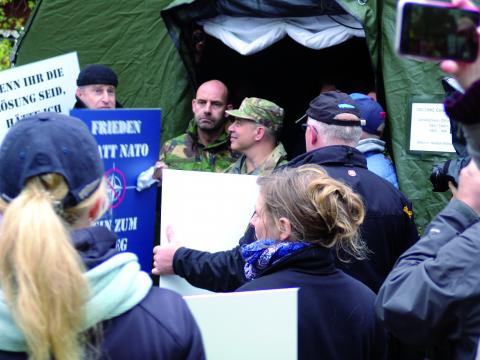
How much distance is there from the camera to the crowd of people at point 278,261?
1558 millimetres

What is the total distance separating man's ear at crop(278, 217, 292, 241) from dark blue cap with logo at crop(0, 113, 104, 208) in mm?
989

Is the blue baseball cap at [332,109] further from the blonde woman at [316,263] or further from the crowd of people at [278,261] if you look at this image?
the blonde woman at [316,263]

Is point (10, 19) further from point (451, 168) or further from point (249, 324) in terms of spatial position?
point (249, 324)

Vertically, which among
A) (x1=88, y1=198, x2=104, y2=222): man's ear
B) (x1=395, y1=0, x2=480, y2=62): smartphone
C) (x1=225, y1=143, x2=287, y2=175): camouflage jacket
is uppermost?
(x1=395, y1=0, x2=480, y2=62): smartphone

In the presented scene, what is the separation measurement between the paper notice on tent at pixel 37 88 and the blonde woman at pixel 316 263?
2748 millimetres

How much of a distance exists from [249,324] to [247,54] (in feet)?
11.5

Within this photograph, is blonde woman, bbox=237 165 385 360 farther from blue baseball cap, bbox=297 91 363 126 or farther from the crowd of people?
blue baseball cap, bbox=297 91 363 126

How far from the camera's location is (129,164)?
4512 millimetres

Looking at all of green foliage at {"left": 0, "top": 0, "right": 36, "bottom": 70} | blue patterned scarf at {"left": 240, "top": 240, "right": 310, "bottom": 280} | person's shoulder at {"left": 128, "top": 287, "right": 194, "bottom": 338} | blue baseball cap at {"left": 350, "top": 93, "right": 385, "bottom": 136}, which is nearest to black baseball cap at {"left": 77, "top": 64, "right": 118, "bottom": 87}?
blue baseball cap at {"left": 350, "top": 93, "right": 385, "bottom": 136}

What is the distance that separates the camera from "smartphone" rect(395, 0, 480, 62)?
131 centimetres

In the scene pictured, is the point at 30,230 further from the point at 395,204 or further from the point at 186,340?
the point at 395,204

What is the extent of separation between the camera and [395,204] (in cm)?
354

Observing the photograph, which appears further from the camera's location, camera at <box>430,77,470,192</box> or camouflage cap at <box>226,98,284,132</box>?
camouflage cap at <box>226,98,284,132</box>

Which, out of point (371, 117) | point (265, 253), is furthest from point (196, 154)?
point (265, 253)
